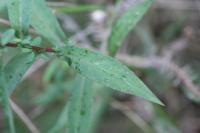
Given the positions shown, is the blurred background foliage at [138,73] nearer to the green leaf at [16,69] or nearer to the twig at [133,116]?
the twig at [133,116]

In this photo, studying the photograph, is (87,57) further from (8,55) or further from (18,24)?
(8,55)

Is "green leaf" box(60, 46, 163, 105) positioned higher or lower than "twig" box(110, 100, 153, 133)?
higher

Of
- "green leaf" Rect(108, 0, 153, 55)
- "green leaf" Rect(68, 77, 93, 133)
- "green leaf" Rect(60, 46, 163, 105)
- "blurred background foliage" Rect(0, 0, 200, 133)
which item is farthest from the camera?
"blurred background foliage" Rect(0, 0, 200, 133)

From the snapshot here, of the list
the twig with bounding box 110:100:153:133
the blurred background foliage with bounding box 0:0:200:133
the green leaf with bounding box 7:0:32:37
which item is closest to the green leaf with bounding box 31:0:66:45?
the green leaf with bounding box 7:0:32:37

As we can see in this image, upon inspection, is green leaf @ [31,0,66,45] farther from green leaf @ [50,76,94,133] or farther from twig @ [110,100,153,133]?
twig @ [110,100,153,133]

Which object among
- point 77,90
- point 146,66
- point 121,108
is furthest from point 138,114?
point 77,90

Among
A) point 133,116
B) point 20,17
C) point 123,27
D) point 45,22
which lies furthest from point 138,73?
point 20,17

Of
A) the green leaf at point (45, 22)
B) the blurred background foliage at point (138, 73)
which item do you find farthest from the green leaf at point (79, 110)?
the blurred background foliage at point (138, 73)
